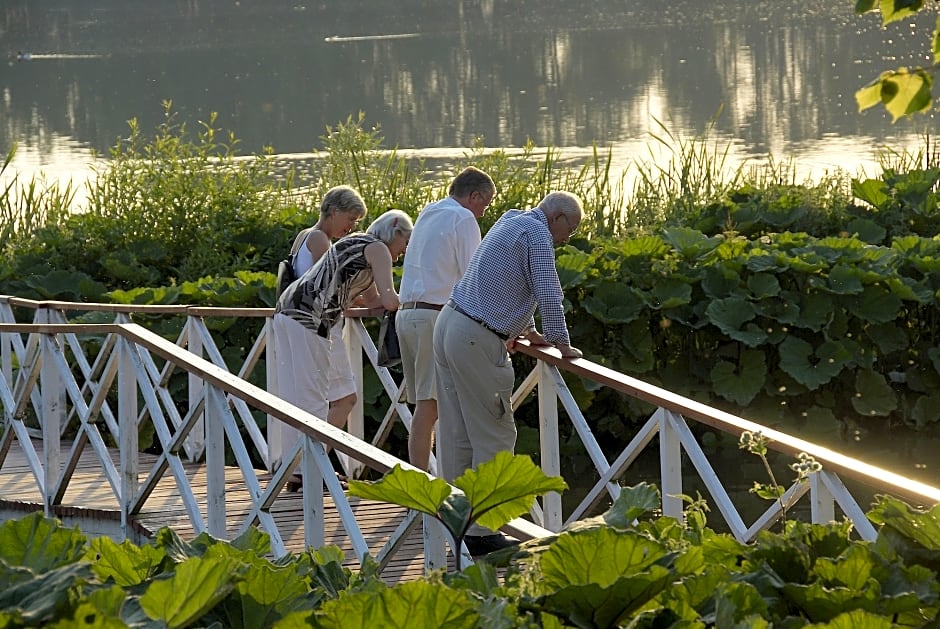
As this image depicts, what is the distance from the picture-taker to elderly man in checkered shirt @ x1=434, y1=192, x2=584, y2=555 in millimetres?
4477

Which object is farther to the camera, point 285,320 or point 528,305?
point 285,320

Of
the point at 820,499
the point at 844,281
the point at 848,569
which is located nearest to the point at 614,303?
the point at 844,281

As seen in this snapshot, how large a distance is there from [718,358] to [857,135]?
10024mm

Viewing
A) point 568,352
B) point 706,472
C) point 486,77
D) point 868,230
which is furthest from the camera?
point 486,77

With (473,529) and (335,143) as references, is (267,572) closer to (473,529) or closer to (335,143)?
(473,529)

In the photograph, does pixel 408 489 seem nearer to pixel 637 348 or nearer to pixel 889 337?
pixel 637 348

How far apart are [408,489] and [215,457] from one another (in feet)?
8.96

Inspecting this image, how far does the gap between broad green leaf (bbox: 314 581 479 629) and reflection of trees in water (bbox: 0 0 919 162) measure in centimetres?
1550

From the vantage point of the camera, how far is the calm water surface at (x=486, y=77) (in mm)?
18047

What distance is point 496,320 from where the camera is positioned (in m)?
4.56

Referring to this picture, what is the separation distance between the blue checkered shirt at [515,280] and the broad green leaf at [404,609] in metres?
2.92

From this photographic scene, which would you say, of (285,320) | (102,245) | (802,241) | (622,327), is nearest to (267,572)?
(285,320)

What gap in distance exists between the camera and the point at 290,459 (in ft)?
11.5

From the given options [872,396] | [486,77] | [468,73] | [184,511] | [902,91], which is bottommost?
[872,396]
